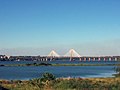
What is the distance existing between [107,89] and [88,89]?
2.80 meters

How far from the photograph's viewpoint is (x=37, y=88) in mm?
61844

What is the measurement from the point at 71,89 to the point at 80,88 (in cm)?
163

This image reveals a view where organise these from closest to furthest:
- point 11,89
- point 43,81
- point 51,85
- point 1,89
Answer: point 1,89 → point 11,89 → point 51,85 → point 43,81

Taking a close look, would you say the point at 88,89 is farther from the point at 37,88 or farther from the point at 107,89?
the point at 37,88

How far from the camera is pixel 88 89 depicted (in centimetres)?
5831

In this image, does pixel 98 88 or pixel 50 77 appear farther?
pixel 50 77

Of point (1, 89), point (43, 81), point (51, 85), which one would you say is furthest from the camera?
point (43, 81)

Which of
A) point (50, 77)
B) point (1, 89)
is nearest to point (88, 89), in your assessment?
point (1, 89)

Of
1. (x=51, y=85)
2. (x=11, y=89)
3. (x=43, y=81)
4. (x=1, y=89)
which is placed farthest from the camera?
(x=43, y=81)

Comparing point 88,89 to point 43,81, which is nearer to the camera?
point 88,89

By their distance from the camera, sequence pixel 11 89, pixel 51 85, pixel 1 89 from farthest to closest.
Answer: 1. pixel 51 85
2. pixel 11 89
3. pixel 1 89

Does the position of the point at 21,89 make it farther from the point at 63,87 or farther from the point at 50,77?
the point at 50,77

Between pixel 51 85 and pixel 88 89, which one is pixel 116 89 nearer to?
pixel 88 89

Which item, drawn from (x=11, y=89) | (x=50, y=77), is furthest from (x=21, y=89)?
(x=50, y=77)
